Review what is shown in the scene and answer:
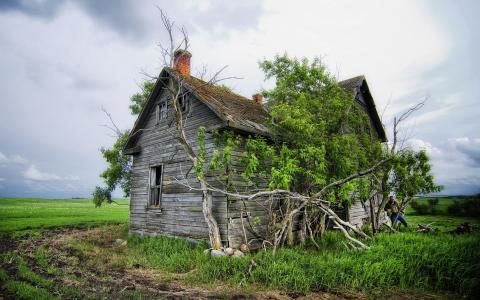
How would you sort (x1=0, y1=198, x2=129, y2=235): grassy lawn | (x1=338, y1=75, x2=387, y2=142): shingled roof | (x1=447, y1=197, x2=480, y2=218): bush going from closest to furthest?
(x1=447, y1=197, x2=480, y2=218): bush < (x1=338, y1=75, x2=387, y2=142): shingled roof < (x1=0, y1=198, x2=129, y2=235): grassy lawn

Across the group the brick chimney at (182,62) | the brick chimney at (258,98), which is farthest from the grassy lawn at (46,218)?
the brick chimney at (258,98)

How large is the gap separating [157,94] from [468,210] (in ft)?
55.6

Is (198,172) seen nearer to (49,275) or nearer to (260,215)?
(260,215)

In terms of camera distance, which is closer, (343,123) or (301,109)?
(301,109)

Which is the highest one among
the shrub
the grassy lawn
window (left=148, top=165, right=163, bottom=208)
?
window (left=148, top=165, right=163, bottom=208)

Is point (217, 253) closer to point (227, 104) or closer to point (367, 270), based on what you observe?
point (367, 270)

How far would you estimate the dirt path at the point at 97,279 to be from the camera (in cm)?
538

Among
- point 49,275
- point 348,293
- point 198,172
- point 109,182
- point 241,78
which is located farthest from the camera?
point 109,182

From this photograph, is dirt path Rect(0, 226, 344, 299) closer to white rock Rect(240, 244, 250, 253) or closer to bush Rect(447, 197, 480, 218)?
white rock Rect(240, 244, 250, 253)

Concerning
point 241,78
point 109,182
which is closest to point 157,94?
point 241,78

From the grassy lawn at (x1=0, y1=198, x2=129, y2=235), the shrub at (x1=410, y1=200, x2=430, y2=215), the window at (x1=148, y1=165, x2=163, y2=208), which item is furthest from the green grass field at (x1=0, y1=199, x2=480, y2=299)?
the shrub at (x1=410, y1=200, x2=430, y2=215)

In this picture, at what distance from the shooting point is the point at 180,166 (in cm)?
1098

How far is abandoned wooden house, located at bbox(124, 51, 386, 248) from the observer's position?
9461 mm

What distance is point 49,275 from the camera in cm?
693
